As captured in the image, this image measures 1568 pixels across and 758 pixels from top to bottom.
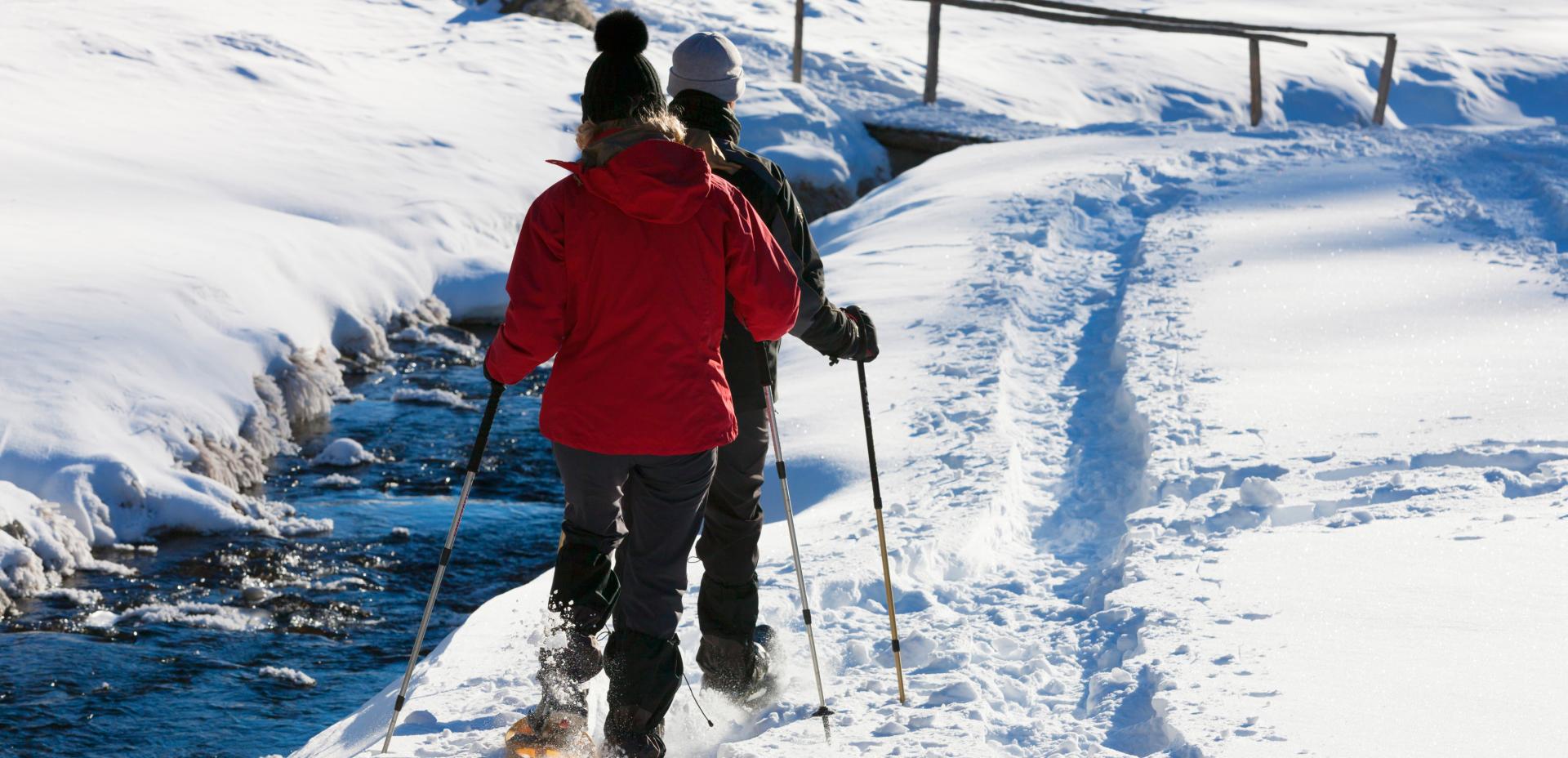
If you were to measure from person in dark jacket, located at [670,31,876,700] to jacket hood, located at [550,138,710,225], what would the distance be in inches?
15.0

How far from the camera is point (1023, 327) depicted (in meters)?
7.79

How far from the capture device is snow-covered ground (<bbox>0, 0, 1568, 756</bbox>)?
371 cm

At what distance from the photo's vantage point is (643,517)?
10.6 feet

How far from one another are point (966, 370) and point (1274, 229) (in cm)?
374

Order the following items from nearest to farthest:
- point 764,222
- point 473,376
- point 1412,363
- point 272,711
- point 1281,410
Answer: point 764,222
point 272,711
point 1281,410
point 1412,363
point 473,376

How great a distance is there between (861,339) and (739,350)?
35 centimetres

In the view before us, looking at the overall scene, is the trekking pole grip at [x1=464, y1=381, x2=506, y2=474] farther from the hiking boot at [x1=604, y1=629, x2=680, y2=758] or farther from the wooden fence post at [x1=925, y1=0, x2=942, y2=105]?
the wooden fence post at [x1=925, y1=0, x2=942, y2=105]

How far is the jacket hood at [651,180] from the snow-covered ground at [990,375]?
146 centimetres

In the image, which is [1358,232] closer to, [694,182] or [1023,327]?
[1023,327]

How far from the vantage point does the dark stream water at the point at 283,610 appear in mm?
4656

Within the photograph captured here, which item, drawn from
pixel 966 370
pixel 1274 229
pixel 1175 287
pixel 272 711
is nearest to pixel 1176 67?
pixel 1274 229

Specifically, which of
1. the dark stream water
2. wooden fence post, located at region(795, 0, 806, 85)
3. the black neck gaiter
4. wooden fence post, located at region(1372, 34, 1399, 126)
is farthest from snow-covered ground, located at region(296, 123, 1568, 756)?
wooden fence post, located at region(795, 0, 806, 85)

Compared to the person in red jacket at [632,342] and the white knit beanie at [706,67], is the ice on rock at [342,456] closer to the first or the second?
the person in red jacket at [632,342]

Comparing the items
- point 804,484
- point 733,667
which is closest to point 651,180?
point 733,667
